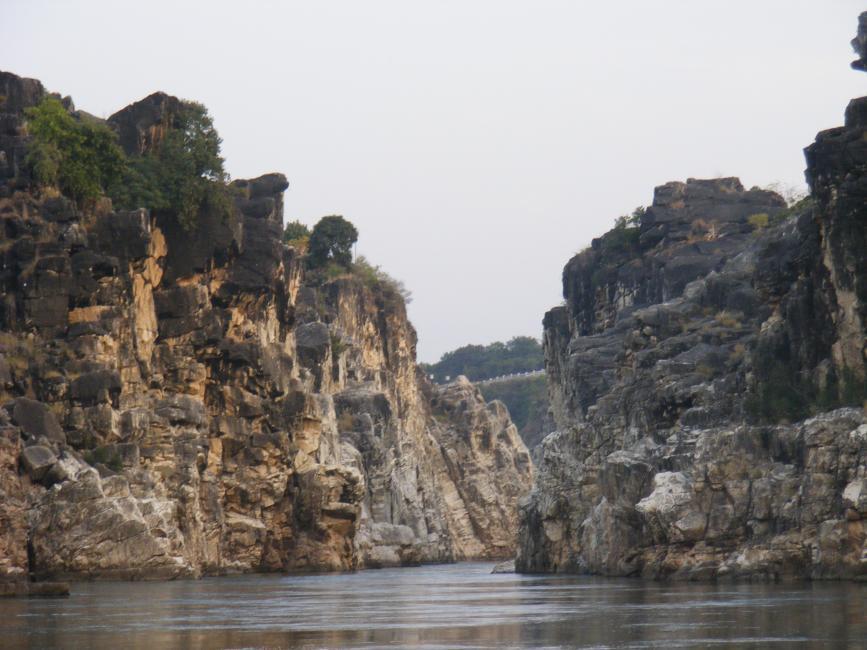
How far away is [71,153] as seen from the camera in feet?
346

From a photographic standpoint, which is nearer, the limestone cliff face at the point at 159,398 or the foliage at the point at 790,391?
the foliage at the point at 790,391

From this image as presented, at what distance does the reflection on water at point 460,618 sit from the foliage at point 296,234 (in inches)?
4426

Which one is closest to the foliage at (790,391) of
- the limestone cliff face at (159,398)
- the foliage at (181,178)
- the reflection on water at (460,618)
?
the reflection on water at (460,618)

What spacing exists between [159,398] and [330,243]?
7517 centimetres

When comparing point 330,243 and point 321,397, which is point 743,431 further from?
point 330,243

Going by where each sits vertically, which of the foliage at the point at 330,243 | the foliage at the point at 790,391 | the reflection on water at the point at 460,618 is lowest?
the reflection on water at the point at 460,618

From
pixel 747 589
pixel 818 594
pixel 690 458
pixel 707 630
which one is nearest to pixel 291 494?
pixel 690 458

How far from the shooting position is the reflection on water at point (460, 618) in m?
36.2

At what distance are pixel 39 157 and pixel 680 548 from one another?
159 feet

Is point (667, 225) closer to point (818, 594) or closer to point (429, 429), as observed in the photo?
point (429, 429)

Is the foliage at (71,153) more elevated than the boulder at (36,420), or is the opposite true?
the foliage at (71,153)

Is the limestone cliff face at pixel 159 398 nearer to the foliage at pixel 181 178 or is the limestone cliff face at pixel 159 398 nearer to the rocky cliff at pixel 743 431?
the foliage at pixel 181 178

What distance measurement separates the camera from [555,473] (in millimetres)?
101125

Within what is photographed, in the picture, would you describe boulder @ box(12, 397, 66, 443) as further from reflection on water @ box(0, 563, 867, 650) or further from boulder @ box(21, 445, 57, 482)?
reflection on water @ box(0, 563, 867, 650)
